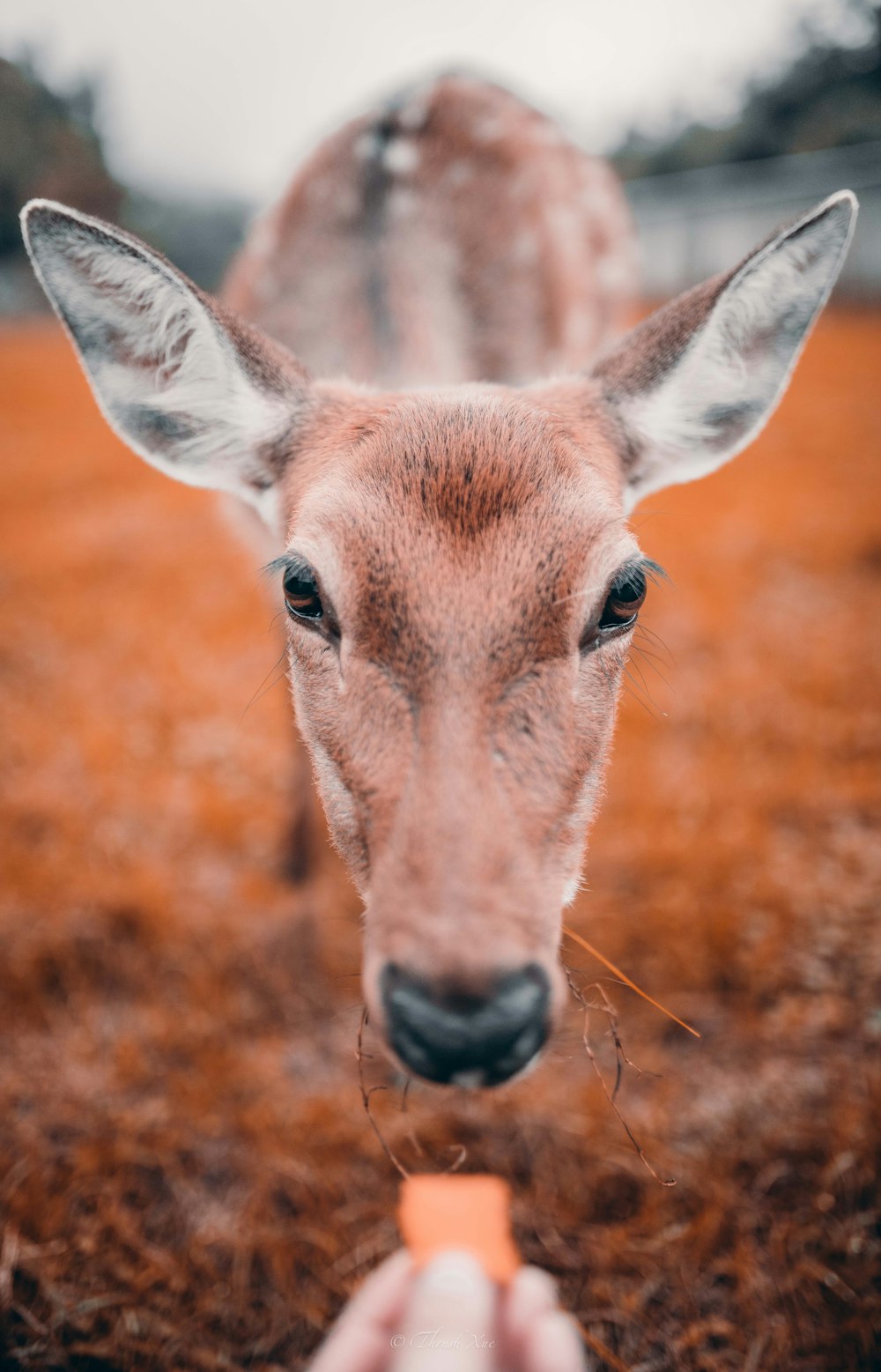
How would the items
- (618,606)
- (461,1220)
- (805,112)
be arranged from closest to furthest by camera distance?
(618,606) → (461,1220) → (805,112)

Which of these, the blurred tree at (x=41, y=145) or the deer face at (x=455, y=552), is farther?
the blurred tree at (x=41, y=145)

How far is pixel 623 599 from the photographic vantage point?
1.82 meters

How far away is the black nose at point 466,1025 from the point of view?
4.14 feet

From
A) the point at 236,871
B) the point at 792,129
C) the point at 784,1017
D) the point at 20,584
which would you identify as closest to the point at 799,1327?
the point at 784,1017

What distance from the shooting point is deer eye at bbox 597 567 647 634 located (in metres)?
1.79

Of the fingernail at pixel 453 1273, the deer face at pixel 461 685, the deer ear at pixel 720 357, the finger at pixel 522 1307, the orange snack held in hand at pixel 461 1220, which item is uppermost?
the deer ear at pixel 720 357

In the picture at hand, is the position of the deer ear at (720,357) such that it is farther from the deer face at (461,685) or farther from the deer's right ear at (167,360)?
the deer's right ear at (167,360)

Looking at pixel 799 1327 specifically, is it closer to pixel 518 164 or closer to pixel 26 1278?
pixel 26 1278

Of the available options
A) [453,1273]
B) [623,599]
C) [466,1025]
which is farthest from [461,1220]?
[623,599]

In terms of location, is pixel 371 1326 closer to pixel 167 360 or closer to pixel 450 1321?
pixel 450 1321

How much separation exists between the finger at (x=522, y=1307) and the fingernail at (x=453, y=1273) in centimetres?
9

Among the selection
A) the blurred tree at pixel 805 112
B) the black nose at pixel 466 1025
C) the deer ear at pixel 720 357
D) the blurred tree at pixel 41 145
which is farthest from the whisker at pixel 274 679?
the blurred tree at pixel 805 112

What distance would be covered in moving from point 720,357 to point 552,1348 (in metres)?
2.66

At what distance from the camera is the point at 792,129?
22453 millimetres
